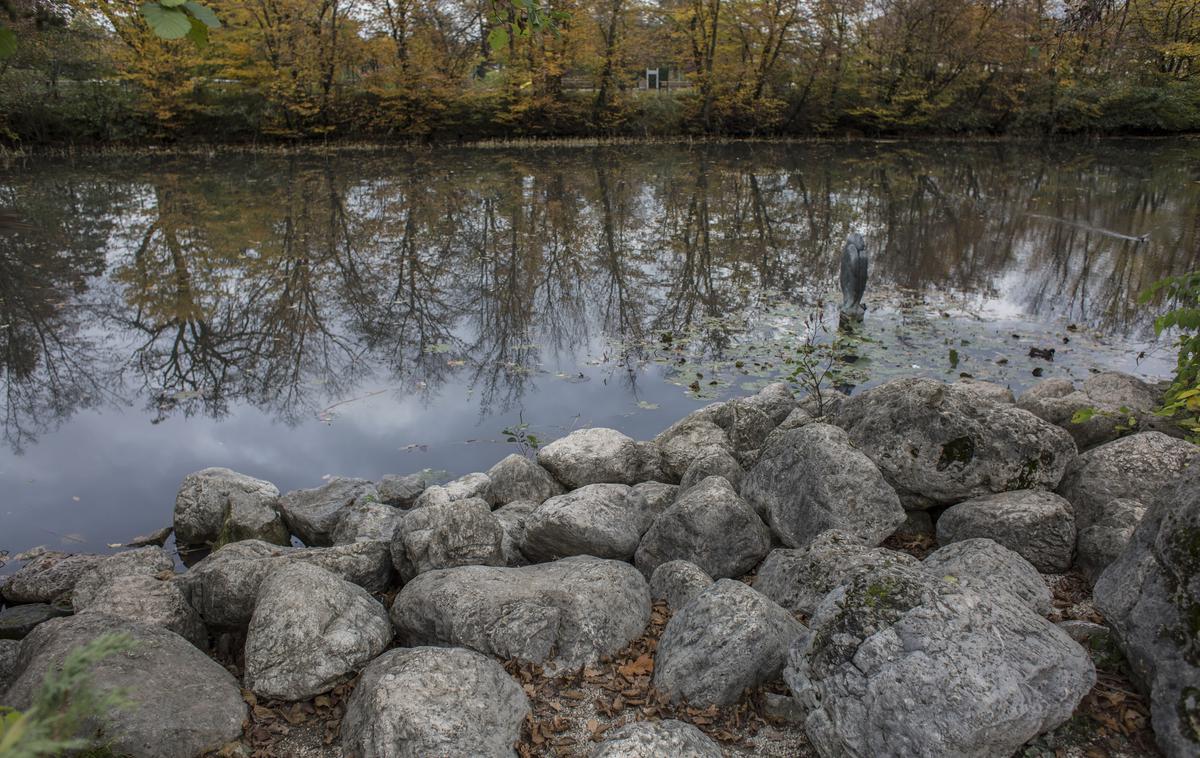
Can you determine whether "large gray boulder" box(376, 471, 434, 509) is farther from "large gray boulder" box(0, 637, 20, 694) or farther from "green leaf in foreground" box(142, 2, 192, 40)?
"green leaf in foreground" box(142, 2, 192, 40)

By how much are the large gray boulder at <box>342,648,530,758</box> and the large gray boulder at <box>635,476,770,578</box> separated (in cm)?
131

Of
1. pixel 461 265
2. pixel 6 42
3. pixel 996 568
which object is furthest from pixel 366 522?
pixel 461 265

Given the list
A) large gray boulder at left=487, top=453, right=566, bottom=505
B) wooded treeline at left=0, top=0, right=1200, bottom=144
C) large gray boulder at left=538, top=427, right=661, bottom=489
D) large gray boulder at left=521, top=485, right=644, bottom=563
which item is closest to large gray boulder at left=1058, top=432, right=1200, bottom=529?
large gray boulder at left=521, top=485, right=644, bottom=563

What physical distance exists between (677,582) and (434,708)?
4.48 feet

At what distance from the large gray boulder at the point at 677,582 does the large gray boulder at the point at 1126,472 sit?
201 cm

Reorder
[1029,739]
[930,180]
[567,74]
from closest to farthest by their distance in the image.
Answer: [1029,739] → [930,180] → [567,74]

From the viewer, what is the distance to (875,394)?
4715 millimetres

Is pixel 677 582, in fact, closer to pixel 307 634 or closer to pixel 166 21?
pixel 307 634

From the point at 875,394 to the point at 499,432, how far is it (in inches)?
131

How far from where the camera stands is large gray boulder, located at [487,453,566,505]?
18.1ft

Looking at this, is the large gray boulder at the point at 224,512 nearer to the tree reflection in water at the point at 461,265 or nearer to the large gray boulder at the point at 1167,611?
the tree reflection in water at the point at 461,265

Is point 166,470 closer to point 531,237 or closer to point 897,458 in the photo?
point 897,458

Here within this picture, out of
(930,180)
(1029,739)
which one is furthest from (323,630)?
(930,180)

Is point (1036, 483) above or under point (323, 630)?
above
